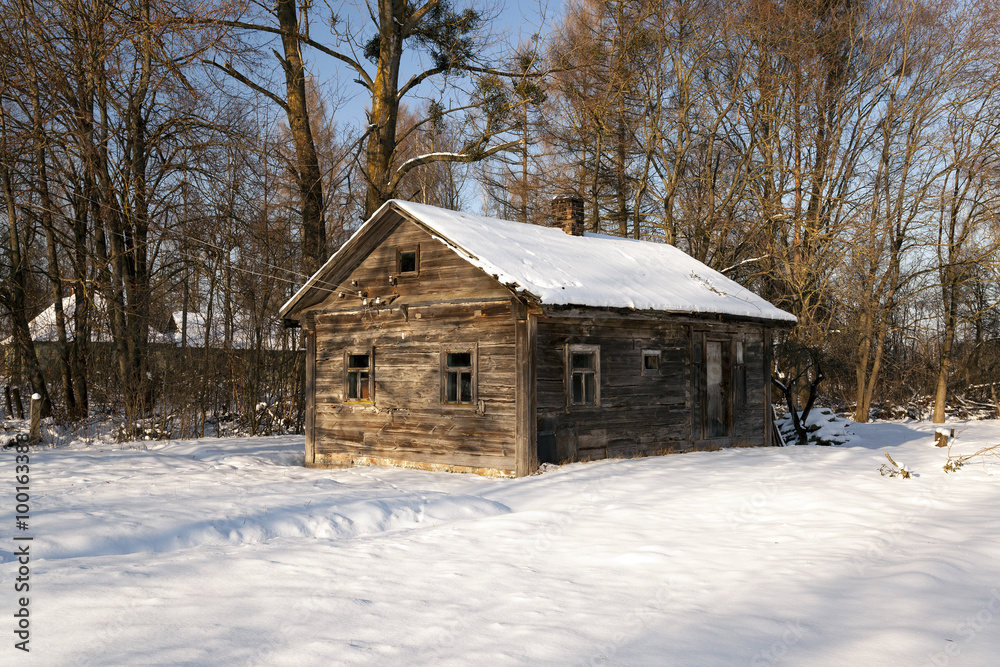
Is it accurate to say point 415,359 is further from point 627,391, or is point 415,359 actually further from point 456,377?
point 627,391

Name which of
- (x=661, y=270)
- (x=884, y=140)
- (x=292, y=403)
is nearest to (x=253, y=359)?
(x=292, y=403)

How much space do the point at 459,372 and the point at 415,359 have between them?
1128 mm

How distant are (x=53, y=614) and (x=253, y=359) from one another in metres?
20.4

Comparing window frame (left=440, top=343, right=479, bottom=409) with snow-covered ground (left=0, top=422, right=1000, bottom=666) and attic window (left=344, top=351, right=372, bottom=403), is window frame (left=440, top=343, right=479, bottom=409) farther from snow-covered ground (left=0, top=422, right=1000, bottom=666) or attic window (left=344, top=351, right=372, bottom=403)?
attic window (left=344, top=351, right=372, bottom=403)

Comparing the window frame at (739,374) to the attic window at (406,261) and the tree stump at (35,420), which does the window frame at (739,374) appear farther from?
the tree stump at (35,420)

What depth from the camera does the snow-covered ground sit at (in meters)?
5.10

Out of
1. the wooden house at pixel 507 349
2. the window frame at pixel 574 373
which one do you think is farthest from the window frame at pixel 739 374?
the window frame at pixel 574 373

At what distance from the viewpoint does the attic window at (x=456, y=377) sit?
1498 cm

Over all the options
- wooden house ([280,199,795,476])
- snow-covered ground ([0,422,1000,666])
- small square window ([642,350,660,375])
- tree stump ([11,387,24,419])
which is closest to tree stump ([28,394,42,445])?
snow-covered ground ([0,422,1000,666])

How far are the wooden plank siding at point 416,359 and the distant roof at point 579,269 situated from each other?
553 mm

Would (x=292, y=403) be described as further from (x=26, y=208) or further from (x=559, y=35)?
(x=559, y=35)

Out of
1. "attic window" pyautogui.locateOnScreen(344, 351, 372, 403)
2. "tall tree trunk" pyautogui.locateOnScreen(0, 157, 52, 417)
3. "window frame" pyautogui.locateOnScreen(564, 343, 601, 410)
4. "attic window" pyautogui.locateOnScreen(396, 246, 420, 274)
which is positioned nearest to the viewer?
"window frame" pyautogui.locateOnScreen(564, 343, 601, 410)

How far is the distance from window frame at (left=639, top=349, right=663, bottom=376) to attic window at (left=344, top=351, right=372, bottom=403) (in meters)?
5.58

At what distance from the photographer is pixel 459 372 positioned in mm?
15031
